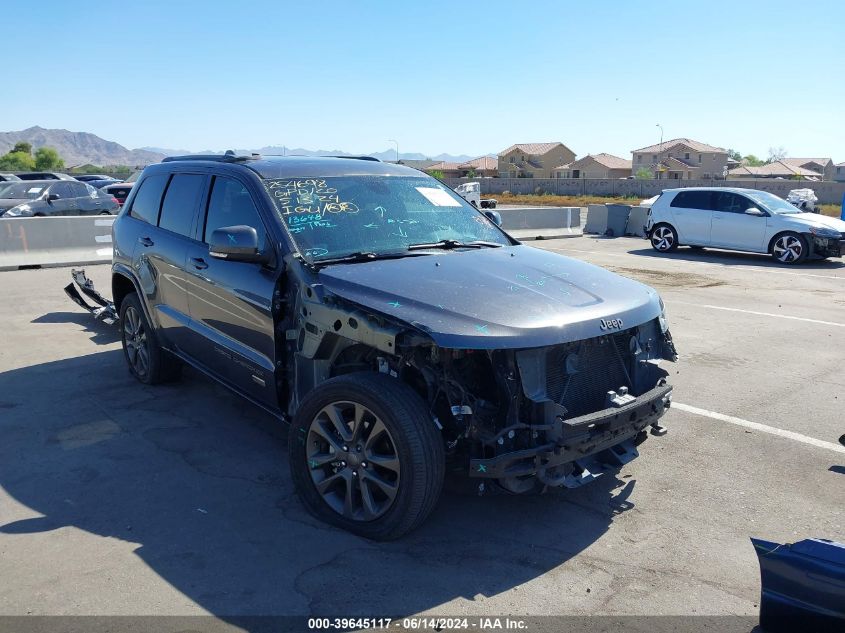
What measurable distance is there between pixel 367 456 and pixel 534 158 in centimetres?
11804

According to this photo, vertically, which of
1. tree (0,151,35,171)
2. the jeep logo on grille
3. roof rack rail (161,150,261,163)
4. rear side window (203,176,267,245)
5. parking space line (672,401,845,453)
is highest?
tree (0,151,35,171)

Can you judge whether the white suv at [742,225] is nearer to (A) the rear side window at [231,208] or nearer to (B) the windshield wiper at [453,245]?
(B) the windshield wiper at [453,245]

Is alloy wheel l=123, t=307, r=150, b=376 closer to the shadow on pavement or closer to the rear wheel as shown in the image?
the shadow on pavement

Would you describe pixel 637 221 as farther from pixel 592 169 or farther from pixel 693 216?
pixel 592 169

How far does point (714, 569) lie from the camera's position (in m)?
3.55

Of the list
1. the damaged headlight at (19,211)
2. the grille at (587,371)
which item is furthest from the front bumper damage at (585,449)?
the damaged headlight at (19,211)

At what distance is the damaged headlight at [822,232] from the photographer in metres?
14.4

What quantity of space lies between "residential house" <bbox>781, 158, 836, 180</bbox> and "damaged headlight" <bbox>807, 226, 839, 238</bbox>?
132532mm

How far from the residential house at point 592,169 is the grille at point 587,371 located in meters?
114

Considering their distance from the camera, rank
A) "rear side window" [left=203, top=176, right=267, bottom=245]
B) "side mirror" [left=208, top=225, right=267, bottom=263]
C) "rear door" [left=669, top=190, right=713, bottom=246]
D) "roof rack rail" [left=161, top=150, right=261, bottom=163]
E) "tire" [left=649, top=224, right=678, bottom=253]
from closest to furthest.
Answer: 1. "side mirror" [left=208, top=225, right=267, bottom=263]
2. "rear side window" [left=203, top=176, right=267, bottom=245]
3. "roof rack rail" [left=161, top=150, right=261, bottom=163]
4. "rear door" [left=669, top=190, right=713, bottom=246]
5. "tire" [left=649, top=224, right=678, bottom=253]

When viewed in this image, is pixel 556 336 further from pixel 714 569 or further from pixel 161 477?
pixel 161 477

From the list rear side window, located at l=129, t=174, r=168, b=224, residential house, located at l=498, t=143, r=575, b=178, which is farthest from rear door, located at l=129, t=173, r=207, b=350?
residential house, located at l=498, t=143, r=575, b=178

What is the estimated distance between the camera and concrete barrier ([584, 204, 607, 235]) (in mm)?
20672

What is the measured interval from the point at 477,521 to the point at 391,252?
1.71 m
